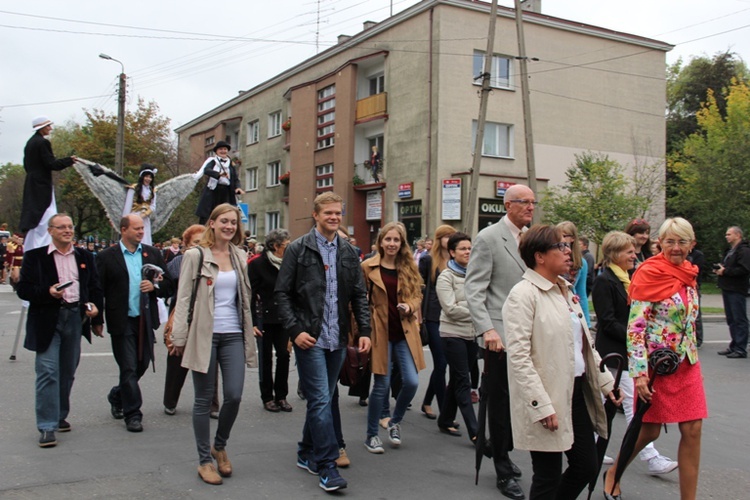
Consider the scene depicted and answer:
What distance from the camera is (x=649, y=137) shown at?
32.5m

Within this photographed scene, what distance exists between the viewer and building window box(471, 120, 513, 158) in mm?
28302

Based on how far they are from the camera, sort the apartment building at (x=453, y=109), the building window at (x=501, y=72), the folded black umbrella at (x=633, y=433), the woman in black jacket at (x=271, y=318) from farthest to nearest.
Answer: the building window at (x=501, y=72) → the apartment building at (x=453, y=109) → the woman in black jacket at (x=271, y=318) → the folded black umbrella at (x=633, y=433)

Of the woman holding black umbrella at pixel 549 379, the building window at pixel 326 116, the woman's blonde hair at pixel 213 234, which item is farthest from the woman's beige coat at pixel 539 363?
the building window at pixel 326 116

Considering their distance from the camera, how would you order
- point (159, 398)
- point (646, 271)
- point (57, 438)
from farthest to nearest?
point (159, 398) → point (57, 438) → point (646, 271)

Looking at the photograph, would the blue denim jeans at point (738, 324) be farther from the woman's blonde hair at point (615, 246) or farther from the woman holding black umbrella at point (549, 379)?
the woman holding black umbrella at point (549, 379)

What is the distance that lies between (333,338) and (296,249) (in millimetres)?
713

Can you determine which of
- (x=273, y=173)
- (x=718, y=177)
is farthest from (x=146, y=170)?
(x=273, y=173)

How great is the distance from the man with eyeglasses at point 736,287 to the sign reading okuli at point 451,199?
15394mm

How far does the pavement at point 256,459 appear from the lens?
485 cm

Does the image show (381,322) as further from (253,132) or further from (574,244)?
(253,132)

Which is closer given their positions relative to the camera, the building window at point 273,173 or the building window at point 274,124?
the building window at point 274,124

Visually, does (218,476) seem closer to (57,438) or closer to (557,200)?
(57,438)

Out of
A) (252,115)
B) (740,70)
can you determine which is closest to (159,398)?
(252,115)

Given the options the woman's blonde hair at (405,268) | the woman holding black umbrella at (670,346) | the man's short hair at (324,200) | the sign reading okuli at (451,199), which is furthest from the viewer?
the sign reading okuli at (451,199)
